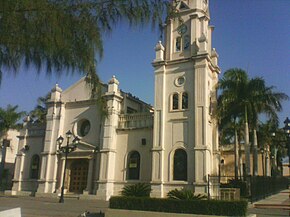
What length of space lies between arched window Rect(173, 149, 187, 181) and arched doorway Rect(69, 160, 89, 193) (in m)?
9.16

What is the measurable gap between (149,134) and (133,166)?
313cm

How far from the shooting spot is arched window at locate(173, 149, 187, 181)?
2544 centimetres

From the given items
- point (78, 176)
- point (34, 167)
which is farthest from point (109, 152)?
point (34, 167)

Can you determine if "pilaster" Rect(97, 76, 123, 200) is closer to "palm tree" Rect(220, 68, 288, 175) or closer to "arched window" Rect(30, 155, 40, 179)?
"arched window" Rect(30, 155, 40, 179)

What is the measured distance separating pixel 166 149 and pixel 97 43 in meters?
21.4

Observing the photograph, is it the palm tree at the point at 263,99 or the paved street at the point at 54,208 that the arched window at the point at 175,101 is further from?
the paved street at the point at 54,208

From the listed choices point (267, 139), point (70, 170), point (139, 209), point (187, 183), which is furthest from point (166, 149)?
point (267, 139)

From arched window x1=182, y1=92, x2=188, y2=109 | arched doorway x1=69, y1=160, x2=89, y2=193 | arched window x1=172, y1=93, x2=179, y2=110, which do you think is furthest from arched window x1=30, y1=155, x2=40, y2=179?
arched window x1=182, y1=92, x2=188, y2=109

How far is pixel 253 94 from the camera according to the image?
26.3 meters

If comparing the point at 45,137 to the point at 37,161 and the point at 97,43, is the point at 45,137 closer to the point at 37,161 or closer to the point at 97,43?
the point at 37,161

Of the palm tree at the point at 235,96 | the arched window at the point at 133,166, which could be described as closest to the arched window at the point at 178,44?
the palm tree at the point at 235,96

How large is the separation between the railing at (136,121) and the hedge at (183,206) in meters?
15.0

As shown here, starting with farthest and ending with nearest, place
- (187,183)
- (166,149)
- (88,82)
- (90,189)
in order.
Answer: (90,189)
(166,149)
(187,183)
(88,82)

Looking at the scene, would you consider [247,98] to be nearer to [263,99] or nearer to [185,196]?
[263,99]
